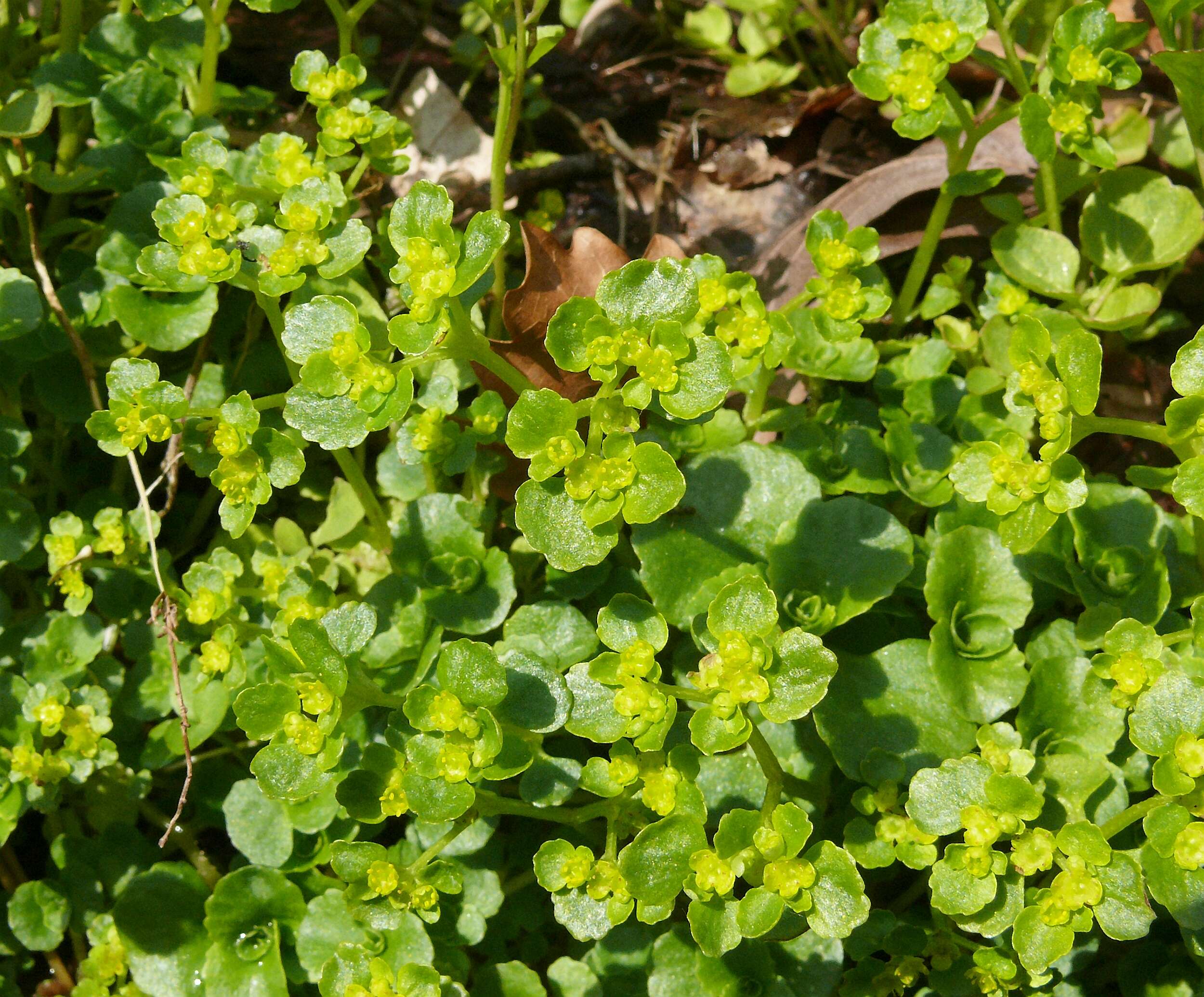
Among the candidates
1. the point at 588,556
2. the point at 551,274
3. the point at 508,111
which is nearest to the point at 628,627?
the point at 588,556

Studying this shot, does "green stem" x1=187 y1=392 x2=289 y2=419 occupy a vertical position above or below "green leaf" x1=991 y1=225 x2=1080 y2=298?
above

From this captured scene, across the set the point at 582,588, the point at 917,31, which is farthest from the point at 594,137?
the point at 582,588

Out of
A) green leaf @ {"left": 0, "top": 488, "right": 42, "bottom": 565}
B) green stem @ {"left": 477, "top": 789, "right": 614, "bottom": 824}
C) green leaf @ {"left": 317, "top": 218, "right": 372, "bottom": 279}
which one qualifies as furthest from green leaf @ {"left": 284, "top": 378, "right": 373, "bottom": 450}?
green leaf @ {"left": 0, "top": 488, "right": 42, "bottom": 565}

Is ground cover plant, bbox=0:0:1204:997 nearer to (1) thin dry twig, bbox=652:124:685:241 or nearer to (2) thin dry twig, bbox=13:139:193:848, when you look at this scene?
(2) thin dry twig, bbox=13:139:193:848

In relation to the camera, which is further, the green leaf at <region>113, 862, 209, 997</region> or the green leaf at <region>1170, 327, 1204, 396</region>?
the green leaf at <region>113, 862, 209, 997</region>

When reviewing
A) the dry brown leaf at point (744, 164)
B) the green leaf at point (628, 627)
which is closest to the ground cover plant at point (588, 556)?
the green leaf at point (628, 627)

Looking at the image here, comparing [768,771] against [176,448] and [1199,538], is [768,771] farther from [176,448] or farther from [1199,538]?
[176,448]
